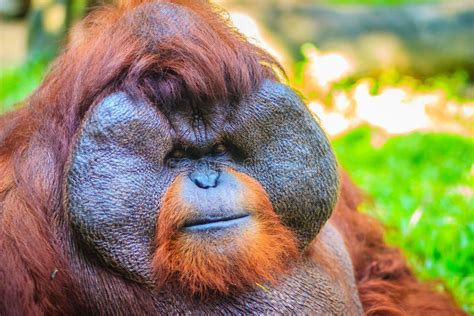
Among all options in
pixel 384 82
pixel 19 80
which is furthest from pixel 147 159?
pixel 19 80

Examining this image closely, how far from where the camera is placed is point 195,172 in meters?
2.07

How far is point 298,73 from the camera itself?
702 cm

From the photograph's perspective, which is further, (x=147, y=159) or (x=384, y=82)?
(x=384, y=82)

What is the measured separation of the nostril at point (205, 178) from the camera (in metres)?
2.04

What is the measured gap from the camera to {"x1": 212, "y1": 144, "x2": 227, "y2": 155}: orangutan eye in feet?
7.00

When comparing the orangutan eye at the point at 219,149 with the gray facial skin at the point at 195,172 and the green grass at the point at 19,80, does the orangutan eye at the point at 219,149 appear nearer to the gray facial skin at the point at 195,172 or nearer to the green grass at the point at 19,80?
the gray facial skin at the point at 195,172

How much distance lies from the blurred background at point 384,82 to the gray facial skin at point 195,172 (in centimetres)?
196

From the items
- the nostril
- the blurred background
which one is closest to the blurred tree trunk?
the blurred background

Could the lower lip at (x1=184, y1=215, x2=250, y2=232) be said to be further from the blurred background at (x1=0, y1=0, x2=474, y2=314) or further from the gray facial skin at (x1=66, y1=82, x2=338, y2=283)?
the blurred background at (x1=0, y1=0, x2=474, y2=314)

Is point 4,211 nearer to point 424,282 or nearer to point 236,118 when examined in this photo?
point 236,118

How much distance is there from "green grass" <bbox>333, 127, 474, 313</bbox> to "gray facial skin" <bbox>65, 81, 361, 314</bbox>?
1.44m

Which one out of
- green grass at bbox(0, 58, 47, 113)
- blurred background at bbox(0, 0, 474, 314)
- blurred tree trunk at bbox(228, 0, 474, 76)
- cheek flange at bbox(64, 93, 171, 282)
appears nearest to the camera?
cheek flange at bbox(64, 93, 171, 282)

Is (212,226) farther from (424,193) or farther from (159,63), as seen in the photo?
(424,193)

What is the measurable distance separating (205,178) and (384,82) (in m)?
5.46
